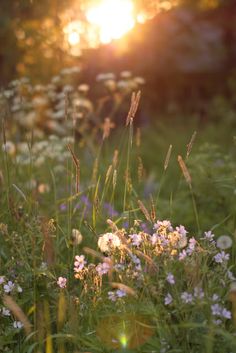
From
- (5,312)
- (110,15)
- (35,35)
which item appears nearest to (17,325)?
(5,312)

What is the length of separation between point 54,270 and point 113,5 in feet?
12.7

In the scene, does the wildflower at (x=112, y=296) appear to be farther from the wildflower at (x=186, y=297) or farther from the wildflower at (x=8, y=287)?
the wildflower at (x=8, y=287)

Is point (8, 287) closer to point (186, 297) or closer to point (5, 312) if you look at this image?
point (5, 312)

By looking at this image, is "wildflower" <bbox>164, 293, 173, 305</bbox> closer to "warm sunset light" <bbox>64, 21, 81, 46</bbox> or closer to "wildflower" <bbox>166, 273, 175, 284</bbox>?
"wildflower" <bbox>166, 273, 175, 284</bbox>

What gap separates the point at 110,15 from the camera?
6703 millimetres

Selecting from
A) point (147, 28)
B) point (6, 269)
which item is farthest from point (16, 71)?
point (6, 269)

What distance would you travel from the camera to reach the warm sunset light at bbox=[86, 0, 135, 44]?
→ 619 centimetres

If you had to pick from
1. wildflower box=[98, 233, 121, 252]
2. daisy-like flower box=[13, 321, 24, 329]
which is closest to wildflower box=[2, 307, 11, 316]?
daisy-like flower box=[13, 321, 24, 329]

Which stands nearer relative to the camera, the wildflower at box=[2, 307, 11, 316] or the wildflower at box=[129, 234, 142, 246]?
the wildflower at box=[129, 234, 142, 246]

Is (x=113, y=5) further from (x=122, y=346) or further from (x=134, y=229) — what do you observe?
(x=122, y=346)

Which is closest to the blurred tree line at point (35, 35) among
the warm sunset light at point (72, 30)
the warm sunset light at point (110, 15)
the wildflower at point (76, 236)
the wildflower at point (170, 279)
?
the warm sunset light at point (72, 30)

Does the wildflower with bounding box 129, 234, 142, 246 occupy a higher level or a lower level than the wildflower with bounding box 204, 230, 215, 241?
higher

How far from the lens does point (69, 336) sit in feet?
8.25

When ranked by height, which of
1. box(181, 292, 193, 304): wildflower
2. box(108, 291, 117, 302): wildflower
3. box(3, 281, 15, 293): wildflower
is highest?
box(181, 292, 193, 304): wildflower
